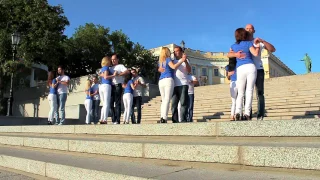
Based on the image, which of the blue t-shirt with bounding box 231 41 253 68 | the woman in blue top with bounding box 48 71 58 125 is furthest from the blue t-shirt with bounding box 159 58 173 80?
the woman in blue top with bounding box 48 71 58 125

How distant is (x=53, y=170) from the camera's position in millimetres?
4602

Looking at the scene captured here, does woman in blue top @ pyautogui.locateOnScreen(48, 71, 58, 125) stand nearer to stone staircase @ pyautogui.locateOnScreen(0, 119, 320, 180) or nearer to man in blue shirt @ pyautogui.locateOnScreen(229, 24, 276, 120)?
stone staircase @ pyautogui.locateOnScreen(0, 119, 320, 180)

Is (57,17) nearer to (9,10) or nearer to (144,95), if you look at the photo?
(9,10)

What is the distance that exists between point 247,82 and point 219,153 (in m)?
2.33

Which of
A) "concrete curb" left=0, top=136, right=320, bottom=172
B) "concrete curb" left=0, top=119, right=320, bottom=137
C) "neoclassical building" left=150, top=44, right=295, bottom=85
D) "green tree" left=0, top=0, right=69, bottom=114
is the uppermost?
"neoclassical building" left=150, top=44, right=295, bottom=85

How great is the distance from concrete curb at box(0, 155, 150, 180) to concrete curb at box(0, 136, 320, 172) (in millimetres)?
749

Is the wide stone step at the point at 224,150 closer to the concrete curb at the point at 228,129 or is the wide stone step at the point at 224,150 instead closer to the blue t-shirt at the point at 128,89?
the concrete curb at the point at 228,129

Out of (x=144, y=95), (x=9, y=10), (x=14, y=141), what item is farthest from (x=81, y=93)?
(x=14, y=141)

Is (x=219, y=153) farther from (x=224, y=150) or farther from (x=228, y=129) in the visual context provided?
(x=228, y=129)

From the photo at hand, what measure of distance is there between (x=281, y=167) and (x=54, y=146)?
14.7 ft

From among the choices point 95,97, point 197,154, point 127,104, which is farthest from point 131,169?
point 95,97

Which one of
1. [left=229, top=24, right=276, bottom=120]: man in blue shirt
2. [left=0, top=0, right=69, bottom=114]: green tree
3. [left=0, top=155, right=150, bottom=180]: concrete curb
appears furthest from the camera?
[left=0, top=0, right=69, bottom=114]: green tree

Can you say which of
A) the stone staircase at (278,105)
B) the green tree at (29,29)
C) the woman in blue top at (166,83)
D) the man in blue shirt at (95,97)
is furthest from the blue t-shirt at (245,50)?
the green tree at (29,29)

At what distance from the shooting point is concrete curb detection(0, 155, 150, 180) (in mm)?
3793
